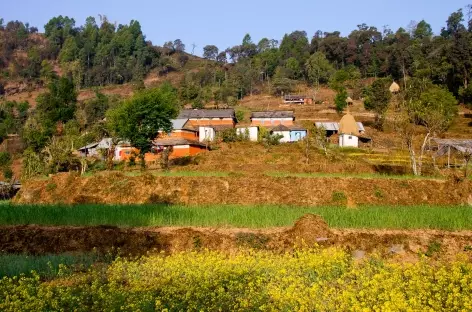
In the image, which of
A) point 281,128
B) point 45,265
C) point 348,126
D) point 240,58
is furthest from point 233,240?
point 240,58

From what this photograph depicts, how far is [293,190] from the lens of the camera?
958 inches

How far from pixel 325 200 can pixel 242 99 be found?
6947cm

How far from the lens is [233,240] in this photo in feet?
46.8

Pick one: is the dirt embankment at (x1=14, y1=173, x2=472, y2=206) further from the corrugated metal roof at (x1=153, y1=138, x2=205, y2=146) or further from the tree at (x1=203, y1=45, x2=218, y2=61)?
the tree at (x1=203, y1=45, x2=218, y2=61)

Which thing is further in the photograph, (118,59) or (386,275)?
(118,59)

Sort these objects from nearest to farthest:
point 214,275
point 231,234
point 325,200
→ point 214,275
point 231,234
point 325,200

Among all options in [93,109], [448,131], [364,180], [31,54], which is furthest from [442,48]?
[31,54]

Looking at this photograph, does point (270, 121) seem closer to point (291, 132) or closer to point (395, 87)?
point (291, 132)

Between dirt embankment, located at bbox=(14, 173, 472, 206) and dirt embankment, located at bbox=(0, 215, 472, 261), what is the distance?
8.13 metres

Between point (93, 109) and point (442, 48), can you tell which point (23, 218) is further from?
point (442, 48)

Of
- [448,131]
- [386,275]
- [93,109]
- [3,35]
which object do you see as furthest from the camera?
[3,35]

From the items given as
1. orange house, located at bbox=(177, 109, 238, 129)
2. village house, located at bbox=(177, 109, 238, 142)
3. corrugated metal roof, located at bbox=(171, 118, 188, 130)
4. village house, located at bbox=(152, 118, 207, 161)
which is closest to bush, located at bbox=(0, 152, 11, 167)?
village house, located at bbox=(152, 118, 207, 161)

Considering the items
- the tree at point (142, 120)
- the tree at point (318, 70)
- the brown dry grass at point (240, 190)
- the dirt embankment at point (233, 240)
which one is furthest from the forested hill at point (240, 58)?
the dirt embankment at point (233, 240)

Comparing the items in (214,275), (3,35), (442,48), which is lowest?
(214,275)
